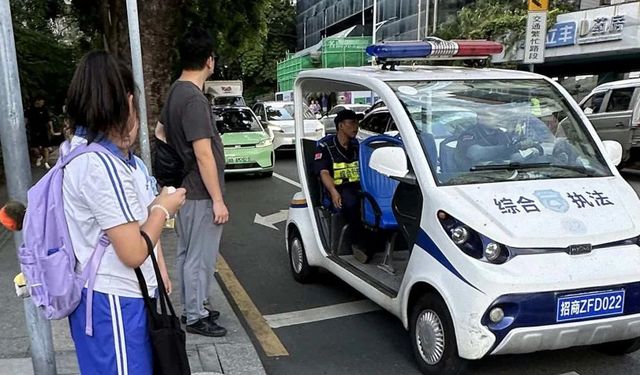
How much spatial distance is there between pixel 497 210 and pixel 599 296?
0.67 metres

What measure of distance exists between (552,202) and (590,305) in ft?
1.91

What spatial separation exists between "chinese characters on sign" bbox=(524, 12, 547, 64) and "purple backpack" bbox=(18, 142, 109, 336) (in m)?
6.91

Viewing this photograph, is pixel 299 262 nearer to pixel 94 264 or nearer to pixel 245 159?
pixel 94 264

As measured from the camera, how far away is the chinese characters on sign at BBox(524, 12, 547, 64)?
7.52 m

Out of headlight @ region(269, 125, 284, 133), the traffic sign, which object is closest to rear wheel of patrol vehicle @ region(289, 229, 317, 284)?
the traffic sign

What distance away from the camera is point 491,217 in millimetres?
3090

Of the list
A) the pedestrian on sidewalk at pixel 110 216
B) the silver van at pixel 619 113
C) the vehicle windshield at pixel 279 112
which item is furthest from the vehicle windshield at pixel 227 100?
the pedestrian on sidewalk at pixel 110 216

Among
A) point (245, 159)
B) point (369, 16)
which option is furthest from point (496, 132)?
point (369, 16)

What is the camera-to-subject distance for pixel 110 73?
1.89 metres

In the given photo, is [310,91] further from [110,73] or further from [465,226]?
[110,73]

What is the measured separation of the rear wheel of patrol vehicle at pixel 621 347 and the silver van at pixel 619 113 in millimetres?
8437

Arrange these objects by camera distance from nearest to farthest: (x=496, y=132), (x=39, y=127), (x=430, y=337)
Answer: (x=430, y=337)
(x=496, y=132)
(x=39, y=127)

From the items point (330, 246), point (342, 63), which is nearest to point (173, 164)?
point (330, 246)

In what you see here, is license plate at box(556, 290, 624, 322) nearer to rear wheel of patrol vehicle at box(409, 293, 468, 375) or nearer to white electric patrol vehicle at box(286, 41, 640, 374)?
white electric patrol vehicle at box(286, 41, 640, 374)
